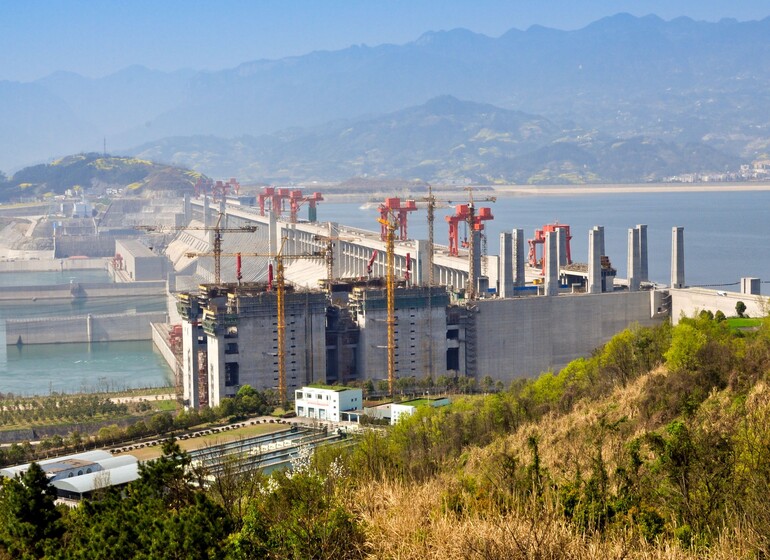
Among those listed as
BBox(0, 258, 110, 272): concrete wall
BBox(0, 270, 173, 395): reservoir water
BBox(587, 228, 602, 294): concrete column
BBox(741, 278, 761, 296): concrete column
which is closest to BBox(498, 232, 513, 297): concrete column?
BBox(587, 228, 602, 294): concrete column

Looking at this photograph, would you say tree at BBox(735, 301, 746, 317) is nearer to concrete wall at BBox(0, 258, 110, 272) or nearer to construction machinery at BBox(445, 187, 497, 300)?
construction machinery at BBox(445, 187, 497, 300)

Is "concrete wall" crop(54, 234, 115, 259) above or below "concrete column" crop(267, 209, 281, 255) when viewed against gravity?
below

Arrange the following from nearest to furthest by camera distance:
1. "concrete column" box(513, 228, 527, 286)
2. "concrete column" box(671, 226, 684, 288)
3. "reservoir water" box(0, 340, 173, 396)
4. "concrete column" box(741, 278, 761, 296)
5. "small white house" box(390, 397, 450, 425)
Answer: "small white house" box(390, 397, 450, 425) < "concrete column" box(741, 278, 761, 296) < "concrete column" box(671, 226, 684, 288) < "concrete column" box(513, 228, 527, 286) < "reservoir water" box(0, 340, 173, 396)

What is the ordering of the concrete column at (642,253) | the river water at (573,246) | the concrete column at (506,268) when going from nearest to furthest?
the concrete column at (506,268) < the concrete column at (642,253) < the river water at (573,246)

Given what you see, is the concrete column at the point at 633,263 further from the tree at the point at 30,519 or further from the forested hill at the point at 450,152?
the forested hill at the point at 450,152

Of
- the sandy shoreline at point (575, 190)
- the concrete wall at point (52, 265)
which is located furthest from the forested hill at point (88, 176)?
the concrete wall at point (52, 265)

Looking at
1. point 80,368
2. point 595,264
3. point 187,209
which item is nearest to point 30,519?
point 595,264

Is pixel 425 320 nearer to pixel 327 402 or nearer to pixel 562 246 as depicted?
pixel 327 402
